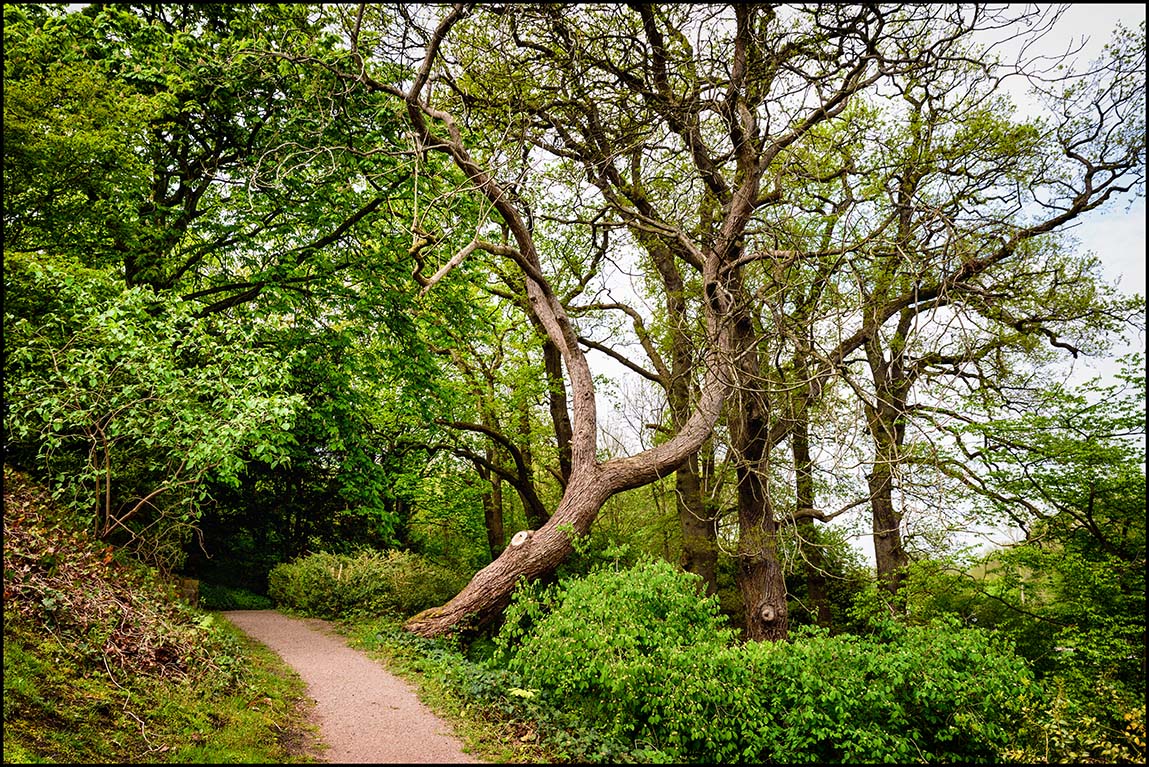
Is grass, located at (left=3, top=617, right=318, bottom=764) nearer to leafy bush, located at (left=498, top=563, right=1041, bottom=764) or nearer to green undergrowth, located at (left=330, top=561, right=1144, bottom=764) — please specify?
green undergrowth, located at (left=330, top=561, right=1144, bottom=764)

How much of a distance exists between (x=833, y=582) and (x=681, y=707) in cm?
938

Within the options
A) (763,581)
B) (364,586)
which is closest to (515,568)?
(364,586)

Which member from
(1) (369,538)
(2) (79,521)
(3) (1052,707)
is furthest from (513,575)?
(1) (369,538)

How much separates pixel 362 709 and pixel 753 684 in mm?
4141

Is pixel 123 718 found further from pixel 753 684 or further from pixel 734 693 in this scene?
pixel 753 684

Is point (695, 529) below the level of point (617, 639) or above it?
above

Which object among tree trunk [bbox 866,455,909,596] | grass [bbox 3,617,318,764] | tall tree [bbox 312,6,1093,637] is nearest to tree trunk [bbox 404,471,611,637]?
tall tree [bbox 312,6,1093,637]

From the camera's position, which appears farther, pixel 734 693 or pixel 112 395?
pixel 112 395

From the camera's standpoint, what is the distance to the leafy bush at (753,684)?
6.03 meters

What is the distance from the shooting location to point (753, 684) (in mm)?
6551

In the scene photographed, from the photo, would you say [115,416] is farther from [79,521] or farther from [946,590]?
[946,590]

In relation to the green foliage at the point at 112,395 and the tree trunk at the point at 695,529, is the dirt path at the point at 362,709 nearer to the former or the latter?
the green foliage at the point at 112,395

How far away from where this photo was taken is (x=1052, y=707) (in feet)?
20.3

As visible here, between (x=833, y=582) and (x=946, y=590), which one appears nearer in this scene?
(x=946, y=590)
